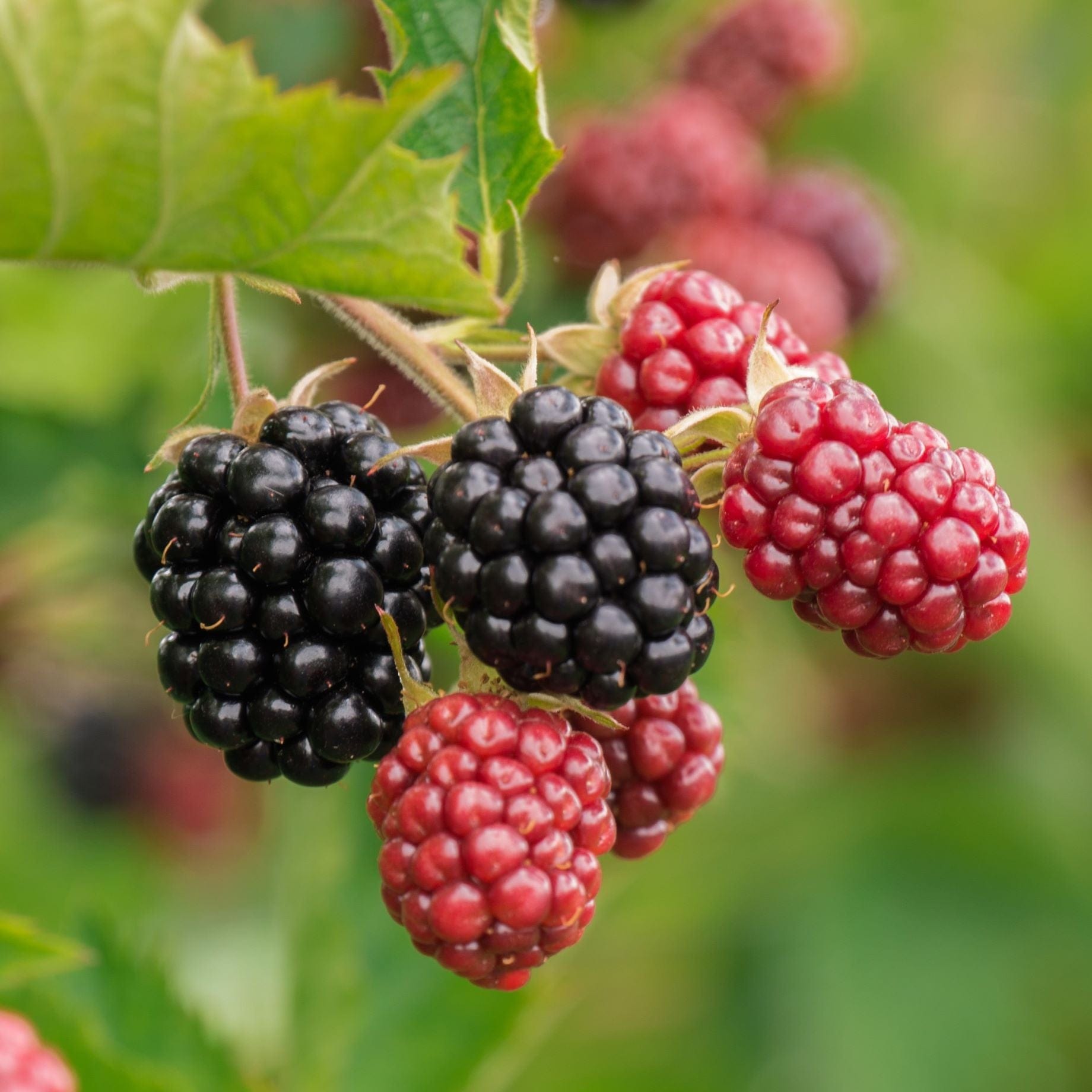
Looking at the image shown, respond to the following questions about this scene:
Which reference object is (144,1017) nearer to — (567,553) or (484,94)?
(567,553)

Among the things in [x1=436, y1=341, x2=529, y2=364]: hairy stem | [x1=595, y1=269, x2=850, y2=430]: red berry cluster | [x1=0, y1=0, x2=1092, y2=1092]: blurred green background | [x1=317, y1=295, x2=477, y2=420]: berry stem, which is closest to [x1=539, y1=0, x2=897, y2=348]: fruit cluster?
[x1=0, y1=0, x2=1092, y2=1092]: blurred green background

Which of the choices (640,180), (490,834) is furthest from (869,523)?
(640,180)

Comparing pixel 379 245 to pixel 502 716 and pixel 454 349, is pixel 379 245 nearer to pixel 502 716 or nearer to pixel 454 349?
pixel 454 349

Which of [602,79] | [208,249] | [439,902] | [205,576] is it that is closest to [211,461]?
[205,576]

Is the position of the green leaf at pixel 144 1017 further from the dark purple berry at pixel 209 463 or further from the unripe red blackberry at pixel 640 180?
the unripe red blackberry at pixel 640 180

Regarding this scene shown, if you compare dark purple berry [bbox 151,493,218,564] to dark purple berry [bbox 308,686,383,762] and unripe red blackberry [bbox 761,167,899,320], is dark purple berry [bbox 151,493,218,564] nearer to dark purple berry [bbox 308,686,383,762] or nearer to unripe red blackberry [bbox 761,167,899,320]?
dark purple berry [bbox 308,686,383,762]

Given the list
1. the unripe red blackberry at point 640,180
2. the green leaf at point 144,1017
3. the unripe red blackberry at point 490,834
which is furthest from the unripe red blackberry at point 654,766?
the unripe red blackberry at point 640,180
